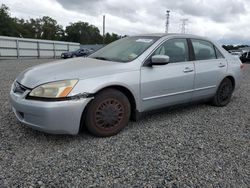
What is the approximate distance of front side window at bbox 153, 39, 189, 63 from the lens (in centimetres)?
371

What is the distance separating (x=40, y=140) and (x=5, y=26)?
5585 cm

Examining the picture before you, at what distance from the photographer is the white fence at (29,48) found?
23.4m

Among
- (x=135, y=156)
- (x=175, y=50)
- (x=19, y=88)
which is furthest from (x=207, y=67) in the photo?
(x=19, y=88)

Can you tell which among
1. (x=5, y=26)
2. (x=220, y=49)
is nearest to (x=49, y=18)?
(x=5, y=26)

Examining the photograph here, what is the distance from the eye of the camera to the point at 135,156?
107 inches

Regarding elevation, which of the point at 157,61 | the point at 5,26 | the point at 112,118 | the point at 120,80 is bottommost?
the point at 112,118

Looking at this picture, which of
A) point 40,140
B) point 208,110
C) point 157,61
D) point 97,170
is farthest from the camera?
point 208,110

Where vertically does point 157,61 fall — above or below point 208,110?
above

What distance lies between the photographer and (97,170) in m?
2.41

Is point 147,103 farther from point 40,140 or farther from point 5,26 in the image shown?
point 5,26

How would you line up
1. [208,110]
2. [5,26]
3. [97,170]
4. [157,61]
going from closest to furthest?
[97,170]
[157,61]
[208,110]
[5,26]

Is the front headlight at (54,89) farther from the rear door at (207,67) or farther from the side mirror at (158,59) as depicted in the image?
the rear door at (207,67)

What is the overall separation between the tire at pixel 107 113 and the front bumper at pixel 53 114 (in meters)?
0.17

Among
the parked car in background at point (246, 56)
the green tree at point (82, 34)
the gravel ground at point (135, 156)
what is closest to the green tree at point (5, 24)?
the green tree at point (82, 34)
